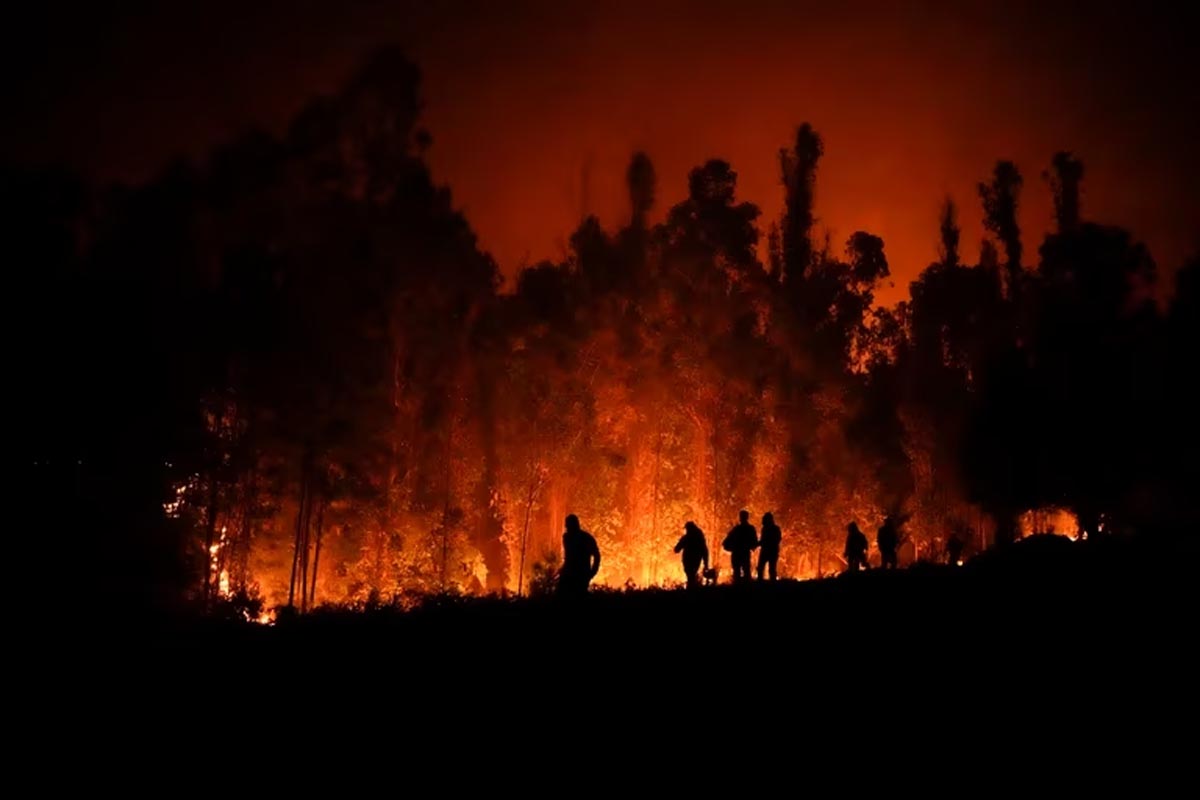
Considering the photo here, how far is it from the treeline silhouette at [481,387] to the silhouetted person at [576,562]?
11.3m

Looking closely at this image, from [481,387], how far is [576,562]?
21.6 m

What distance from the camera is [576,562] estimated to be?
46.1 ft

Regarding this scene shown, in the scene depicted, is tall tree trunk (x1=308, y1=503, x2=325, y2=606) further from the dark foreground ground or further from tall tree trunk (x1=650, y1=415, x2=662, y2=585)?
the dark foreground ground

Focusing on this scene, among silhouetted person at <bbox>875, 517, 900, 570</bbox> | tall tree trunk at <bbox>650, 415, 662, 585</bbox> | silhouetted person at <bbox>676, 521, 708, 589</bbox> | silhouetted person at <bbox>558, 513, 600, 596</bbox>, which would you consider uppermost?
tall tree trunk at <bbox>650, 415, 662, 585</bbox>

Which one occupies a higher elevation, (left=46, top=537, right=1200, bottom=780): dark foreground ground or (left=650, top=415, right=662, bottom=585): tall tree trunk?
(left=650, top=415, right=662, bottom=585): tall tree trunk

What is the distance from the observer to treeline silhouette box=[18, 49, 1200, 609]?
70.0 ft

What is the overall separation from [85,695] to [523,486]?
24852 mm

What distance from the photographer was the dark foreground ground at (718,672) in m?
8.33

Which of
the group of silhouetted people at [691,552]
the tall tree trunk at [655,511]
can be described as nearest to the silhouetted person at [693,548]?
the group of silhouetted people at [691,552]

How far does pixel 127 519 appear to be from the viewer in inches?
835

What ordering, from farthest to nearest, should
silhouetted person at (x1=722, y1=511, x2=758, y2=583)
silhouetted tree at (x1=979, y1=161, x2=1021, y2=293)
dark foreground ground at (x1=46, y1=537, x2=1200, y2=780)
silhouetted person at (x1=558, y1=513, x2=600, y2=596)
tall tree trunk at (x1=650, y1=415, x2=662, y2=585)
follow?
silhouetted tree at (x1=979, y1=161, x2=1021, y2=293)
tall tree trunk at (x1=650, y1=415, x2=662, y2=585)
silhouetted person at (x1=722, y1=511, x2=758, y2=583)
silhouetted person at (x1=558, y1=513, x2=600, y2=596)
dark foreground ground at (x1=46, y1=537, x2=1200, y2=780)

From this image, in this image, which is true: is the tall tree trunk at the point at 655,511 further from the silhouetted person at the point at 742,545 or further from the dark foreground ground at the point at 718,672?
the dark foreground ground at the point at 718,672

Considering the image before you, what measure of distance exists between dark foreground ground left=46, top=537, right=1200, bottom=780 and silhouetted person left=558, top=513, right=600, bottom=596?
56 centimetres

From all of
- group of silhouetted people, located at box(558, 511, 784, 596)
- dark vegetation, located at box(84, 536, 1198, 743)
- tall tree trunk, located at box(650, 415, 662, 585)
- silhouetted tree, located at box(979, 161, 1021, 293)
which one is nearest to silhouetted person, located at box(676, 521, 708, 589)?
group of silhouetted people, located at box(558, 511, 784, 596)
